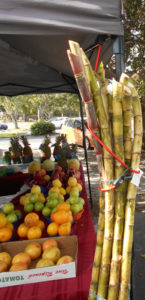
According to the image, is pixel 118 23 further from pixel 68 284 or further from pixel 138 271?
pixel 138 271

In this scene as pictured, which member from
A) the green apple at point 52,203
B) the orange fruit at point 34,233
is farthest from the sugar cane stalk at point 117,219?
the green apple at point 52,203

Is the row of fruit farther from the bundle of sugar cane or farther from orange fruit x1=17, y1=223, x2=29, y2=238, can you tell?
the bundle of sugar cane

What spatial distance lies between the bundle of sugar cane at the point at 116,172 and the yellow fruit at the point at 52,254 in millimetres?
375

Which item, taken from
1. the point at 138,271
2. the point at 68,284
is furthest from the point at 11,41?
the point at 138,271

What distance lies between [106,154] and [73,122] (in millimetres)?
11247

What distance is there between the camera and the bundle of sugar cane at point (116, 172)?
3.09ft

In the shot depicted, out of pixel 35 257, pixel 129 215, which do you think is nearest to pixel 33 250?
pixel 35 257

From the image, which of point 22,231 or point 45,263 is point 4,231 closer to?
point 22,231

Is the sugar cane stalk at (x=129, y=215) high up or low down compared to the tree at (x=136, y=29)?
down

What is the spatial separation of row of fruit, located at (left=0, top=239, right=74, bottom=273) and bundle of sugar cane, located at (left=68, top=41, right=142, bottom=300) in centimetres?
36

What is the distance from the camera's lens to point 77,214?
1.92 metres

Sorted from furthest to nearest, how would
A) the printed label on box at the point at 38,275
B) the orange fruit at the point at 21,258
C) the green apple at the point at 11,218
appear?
the green apple at the point at 11,218 < the orange fruit at the point at 21,258 < the printed label on box at the point at 38,275

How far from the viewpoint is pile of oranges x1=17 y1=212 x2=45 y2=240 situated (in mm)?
1612

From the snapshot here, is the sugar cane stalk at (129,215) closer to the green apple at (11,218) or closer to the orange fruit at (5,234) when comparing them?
the orange fruit at (5,234)
